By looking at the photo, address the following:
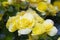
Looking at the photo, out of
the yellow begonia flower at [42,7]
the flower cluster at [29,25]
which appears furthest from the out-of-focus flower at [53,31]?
the yellow begonia flower at [42,7]

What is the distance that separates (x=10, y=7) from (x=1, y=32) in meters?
0.10

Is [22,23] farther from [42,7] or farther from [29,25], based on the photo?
[42,7]

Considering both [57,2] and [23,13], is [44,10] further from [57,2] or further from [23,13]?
[57,2]

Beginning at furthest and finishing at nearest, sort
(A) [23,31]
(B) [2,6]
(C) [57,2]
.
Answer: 1. (C) [57,2]
2. (B) [2,6]
3. (A) [23,31]

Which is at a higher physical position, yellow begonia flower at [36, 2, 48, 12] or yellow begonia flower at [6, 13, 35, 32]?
yellow begonia flower at [36, 2, 48, 12]

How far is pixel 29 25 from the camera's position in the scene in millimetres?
747

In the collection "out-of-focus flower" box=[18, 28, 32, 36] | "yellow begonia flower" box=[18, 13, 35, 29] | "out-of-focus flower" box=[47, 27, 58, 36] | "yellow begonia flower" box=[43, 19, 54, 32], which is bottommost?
"out-of-focus flower" box=[47, 27, 58, 36]

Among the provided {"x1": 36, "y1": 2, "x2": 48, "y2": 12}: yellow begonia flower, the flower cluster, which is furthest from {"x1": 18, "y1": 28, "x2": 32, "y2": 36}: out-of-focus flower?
{"x1": 36, "y1": 2, "x2": 48, "y2": 12}: yellow begonia flower

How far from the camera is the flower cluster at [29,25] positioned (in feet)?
2.41

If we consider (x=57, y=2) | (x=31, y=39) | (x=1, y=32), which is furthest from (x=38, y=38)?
(x=57, y=2)

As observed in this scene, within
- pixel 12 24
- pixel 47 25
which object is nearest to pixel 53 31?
pixel 47 25

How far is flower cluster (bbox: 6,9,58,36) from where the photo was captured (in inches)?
28.9

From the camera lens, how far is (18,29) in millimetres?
749

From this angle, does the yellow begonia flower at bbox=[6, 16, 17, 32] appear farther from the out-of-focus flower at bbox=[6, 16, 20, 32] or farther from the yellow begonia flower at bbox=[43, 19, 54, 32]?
the yellow begonia flower at bbox=[43, 19, 54, 32]
